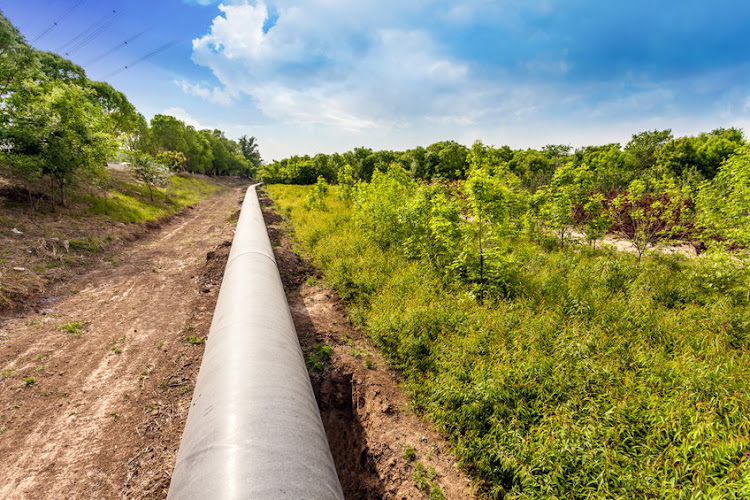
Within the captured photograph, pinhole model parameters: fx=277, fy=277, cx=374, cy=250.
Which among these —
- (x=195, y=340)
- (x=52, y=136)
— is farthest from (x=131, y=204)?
(x=195, y=340)

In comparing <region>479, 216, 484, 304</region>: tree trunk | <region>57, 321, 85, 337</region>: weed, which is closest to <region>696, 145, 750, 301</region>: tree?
<region>479, 216, 484, 304</region>: tree trunk

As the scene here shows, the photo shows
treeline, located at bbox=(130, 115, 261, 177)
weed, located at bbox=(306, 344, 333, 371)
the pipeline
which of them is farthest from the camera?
treeline, located at bbox=(130, 115, 261, 177)

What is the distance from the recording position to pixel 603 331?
18.9 feet

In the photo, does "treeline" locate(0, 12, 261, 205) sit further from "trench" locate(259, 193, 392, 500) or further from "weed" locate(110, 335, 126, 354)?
"trench" locate(259, 193, 392, 500)

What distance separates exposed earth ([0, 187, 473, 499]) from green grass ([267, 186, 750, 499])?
645 mm

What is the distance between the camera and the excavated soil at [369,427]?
12.5 feet

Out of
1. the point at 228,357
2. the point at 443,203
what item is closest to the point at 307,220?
the point at 443,203

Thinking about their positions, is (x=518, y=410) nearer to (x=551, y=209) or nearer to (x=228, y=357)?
(x=228, y=357)

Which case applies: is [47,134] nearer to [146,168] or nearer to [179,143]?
[146,168]

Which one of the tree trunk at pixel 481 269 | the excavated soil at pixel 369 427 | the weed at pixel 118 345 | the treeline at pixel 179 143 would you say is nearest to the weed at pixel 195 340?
the weed at pixel 118 345

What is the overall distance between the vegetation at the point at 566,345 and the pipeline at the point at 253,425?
2.48 m

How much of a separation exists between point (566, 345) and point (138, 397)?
7.68m

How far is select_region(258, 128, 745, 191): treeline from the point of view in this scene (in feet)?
101

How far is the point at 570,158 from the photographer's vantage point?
80.2ft
